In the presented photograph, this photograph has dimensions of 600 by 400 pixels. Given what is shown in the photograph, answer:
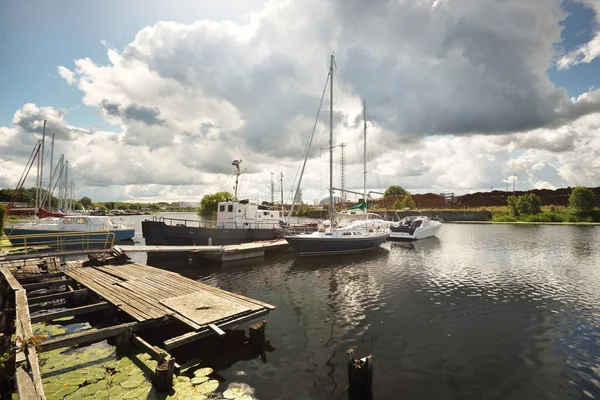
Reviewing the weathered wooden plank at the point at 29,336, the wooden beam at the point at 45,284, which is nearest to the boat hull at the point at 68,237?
the wooden beam at the point at 45,284

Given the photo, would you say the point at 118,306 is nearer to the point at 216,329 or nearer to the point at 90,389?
the point at 90,389

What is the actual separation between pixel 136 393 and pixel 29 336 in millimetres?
3173

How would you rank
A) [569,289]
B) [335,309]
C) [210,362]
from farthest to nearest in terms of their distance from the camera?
[569,289] < [335,309] < [210,362]

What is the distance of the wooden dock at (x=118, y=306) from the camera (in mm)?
7534

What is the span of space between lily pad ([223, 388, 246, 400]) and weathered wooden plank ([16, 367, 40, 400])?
11.9 feet

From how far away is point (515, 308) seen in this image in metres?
13.3

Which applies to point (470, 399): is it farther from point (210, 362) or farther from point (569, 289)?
point (569, 289)

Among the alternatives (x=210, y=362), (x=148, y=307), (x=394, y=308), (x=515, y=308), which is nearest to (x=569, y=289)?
(x=515, y=308)

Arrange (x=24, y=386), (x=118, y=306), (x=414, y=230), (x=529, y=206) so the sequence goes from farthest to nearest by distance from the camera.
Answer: (x=529, y=206), (x=414, y=230), (x=118, y=306), (x=24, y=386)

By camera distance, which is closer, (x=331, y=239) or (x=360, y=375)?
(x=360, y=375)

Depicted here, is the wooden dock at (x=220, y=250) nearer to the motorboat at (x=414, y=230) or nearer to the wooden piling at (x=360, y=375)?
the wooden piling at (x=360, y=375)

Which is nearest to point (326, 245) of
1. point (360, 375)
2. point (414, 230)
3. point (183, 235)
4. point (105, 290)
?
point (183, 235)

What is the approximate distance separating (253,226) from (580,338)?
2620cm

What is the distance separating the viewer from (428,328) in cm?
1109
